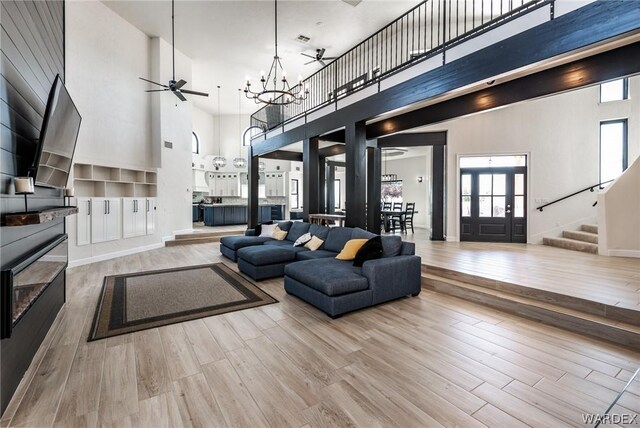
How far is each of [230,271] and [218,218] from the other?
640cm

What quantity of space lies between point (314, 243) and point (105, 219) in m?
4.78

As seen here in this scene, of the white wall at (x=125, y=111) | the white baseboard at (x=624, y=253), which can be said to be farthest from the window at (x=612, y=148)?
the white wall at (x=125, y=111)

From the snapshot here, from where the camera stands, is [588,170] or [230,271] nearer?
[230,271]

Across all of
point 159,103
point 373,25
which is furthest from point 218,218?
point 373,25

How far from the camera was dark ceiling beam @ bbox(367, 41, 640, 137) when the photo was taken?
3.11 meters

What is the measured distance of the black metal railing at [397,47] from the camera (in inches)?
194

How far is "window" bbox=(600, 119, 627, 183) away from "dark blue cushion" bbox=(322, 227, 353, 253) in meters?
6.78

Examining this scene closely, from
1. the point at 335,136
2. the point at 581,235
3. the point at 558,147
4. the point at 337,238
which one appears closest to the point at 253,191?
the point at 335,136

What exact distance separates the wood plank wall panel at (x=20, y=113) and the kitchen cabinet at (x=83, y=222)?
3192mm

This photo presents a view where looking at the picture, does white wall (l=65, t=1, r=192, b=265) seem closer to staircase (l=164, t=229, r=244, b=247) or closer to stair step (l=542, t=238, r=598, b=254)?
staircase (l=164, t=229, r=244, b=247)

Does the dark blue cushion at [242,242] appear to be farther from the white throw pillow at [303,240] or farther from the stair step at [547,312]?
the stair step at [547,312]

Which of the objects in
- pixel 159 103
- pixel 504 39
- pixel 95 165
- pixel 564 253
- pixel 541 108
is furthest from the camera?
pixel 159 103

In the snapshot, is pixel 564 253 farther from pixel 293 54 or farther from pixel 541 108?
pixel 293 54

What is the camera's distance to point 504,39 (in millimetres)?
3357
